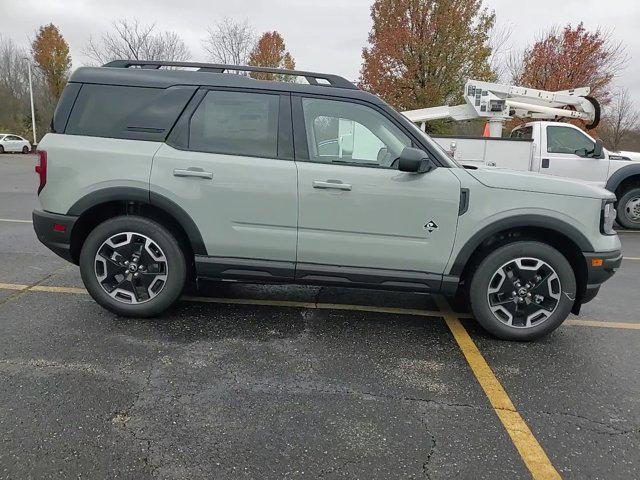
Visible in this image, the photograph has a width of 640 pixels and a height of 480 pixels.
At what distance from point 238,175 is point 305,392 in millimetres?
1668

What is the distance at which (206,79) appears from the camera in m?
3.77

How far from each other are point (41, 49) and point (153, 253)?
51342mm

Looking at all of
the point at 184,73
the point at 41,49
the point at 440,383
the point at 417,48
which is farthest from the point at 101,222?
the point at 41,49

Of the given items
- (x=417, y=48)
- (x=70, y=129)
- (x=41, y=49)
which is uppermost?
(x=41, y=49)

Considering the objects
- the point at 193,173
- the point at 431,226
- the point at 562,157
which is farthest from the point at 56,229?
the point at 562,157

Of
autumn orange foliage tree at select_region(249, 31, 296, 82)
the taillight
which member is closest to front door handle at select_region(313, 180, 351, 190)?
the taillight

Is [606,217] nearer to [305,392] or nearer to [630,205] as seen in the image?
[305,392]

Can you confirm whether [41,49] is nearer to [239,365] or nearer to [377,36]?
[377,36]

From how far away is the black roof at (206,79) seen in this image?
12.3 ft

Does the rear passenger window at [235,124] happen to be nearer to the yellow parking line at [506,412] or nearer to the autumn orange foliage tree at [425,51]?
the yellow parking line at [506,412]

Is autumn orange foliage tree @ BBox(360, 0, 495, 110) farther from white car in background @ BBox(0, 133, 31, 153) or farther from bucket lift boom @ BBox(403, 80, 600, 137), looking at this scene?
white car in background @ BBox(0, 133, 31, 153)

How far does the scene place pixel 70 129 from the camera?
3785 mm

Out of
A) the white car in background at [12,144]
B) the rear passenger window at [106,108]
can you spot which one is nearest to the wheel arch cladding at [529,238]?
the rear passenger window at [106,108]

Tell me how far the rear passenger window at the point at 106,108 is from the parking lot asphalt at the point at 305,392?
154 centimetres
